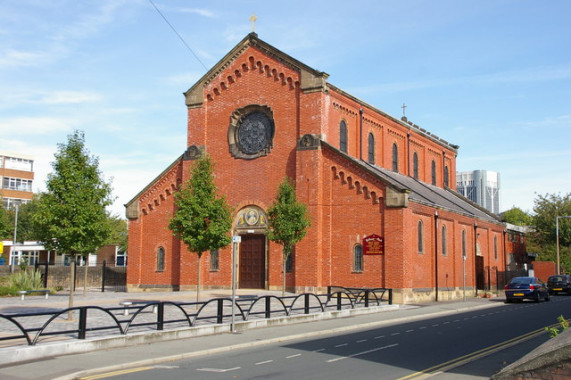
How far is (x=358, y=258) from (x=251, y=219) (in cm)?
701

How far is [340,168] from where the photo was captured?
112 feet

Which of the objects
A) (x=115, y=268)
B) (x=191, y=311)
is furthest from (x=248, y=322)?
(x=115, y=268)

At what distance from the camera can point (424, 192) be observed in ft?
142

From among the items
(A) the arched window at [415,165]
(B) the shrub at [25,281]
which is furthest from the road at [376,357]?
(A) the arched window at [415,165]

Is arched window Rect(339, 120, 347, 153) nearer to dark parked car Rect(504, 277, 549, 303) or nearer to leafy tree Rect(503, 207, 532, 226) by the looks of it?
dark parked car Rect(504, 277, 549, 303)

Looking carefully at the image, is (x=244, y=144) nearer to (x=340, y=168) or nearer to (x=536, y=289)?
(x=340, y=168)

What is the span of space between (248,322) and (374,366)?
779 cm

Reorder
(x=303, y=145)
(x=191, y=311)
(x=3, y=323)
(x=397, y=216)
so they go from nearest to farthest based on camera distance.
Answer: (x=3, y=323)
(x=191, y=311)
(x=397, y=216)
(x=303, y=145)

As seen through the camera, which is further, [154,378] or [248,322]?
[248,322]

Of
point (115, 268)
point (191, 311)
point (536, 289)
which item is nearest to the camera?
point (191, 311)

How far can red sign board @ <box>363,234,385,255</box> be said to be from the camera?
108 ft

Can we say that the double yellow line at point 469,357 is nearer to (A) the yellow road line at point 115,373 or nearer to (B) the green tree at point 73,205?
(A) the yellow road line at point 115,373

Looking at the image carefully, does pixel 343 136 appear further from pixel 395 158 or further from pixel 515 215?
pixel 515 215

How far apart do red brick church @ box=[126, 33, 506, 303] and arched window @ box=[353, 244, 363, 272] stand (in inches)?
2.2
